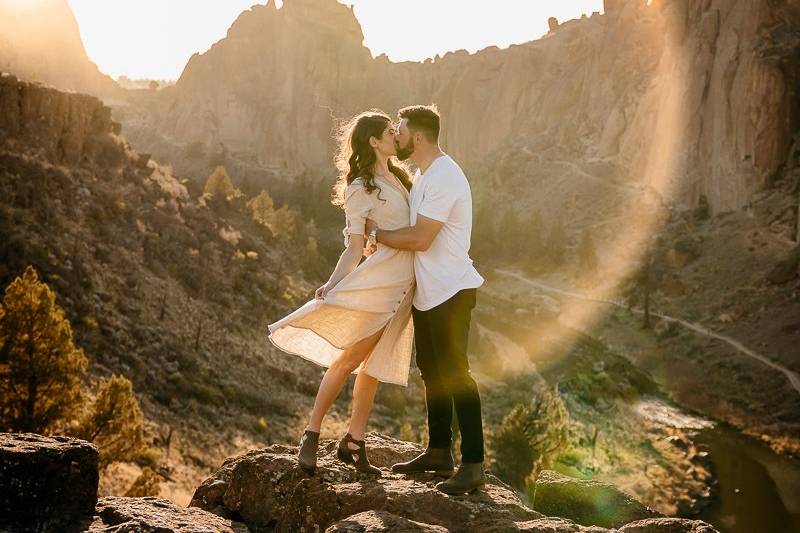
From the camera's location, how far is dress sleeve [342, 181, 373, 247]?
A: 563 centimetres

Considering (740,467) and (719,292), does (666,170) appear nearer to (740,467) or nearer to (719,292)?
(719,292)

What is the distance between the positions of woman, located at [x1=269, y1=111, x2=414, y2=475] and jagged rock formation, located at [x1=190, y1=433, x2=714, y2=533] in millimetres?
288

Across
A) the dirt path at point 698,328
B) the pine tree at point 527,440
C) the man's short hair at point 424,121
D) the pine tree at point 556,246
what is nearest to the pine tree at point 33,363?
the man's short hair at point 424,121

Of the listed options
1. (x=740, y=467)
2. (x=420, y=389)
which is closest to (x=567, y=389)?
(x=420, y=389)

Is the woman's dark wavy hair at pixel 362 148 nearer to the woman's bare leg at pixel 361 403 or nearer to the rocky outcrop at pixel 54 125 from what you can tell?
the woman's bare leg at pixel 361 403

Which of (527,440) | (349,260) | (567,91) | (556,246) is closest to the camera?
(349,260)

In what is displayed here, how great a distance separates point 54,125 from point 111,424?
26987 millimetres

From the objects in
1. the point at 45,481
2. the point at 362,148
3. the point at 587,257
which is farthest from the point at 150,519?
the point at 587,257

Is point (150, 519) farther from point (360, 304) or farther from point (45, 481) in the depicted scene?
point (360, 304)

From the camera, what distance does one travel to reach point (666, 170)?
7325 cm

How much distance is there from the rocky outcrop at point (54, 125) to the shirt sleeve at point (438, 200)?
1384 inches

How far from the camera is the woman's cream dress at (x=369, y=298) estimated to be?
18.5 feet

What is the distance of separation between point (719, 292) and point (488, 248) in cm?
3299

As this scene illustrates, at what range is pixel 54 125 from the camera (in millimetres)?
37688
